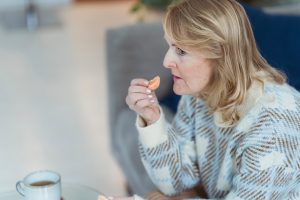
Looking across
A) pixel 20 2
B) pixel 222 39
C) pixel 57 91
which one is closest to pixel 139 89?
pixel 222 39

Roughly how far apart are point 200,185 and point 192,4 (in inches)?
20.6

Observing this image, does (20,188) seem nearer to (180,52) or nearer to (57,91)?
(180,52)

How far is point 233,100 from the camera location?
120cm

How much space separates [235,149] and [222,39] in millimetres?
261

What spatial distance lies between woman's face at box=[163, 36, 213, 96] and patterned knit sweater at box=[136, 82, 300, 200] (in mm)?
104

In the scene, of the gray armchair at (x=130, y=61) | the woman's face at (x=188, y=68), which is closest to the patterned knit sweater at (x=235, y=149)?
the woman's face at (x=188, y=68)

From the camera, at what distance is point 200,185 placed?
1463mm

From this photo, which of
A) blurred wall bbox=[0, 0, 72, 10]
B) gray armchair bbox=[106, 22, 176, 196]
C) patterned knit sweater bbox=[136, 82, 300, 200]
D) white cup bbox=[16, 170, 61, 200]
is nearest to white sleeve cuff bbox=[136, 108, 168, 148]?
patterned knit sweater bbox=[136, 82, 300, 200]

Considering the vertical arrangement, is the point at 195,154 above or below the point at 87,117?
above

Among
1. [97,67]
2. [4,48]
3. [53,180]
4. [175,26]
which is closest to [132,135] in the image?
[53,180]

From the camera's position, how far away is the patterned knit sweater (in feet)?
3.79

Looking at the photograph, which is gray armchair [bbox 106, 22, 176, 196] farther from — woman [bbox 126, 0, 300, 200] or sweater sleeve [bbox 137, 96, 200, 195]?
woman [bbox 126, 0, 300, 200]

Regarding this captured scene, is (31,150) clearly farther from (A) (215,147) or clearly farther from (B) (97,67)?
(A) (215,147)

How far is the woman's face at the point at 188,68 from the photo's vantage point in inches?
46.4
